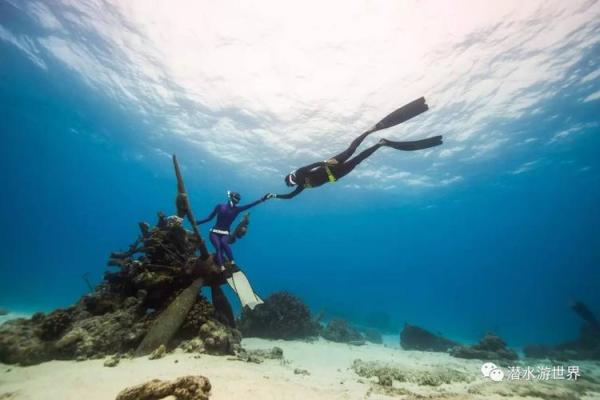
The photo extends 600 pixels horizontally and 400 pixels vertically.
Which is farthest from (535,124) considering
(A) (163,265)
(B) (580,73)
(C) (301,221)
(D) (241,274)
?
(C) (301,221)

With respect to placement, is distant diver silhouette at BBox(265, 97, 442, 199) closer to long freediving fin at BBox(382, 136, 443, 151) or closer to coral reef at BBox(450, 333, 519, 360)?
long freediving fin at BBox(382, 136, 443, 151)

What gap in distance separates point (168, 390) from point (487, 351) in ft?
45.4

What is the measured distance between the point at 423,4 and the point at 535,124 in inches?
633

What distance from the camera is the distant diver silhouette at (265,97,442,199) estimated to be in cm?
671

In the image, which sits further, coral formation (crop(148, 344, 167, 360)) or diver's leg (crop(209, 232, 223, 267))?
diver's leg (crop(209, 232, 223, 267))

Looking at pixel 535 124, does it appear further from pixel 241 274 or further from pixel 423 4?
pixel 241 274

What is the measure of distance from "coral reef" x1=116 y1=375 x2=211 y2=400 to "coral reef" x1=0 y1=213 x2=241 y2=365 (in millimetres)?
2754

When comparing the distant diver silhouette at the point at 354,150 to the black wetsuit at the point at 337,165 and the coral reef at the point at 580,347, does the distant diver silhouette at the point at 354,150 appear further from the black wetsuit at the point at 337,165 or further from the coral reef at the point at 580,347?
the coral reef at the point at 580,347

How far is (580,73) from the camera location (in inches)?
682

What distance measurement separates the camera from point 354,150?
22.7ft

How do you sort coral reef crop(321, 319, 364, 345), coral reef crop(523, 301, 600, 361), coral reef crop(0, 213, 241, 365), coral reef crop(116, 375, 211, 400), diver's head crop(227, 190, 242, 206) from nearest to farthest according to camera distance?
coral reef crop(116, 375, 211, 400), coral reef crop(0, 213, 241, 365), diver's head crop(227, 190, 242, 206), coral reef crop(321, 319, 364, 345), coral reef crop(523, 301, 600, 361)

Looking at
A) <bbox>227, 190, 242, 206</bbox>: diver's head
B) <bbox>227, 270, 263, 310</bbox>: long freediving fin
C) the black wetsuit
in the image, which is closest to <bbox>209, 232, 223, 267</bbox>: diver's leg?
<bbox>227, 270, 263, 310</bbox>: long freediving fin

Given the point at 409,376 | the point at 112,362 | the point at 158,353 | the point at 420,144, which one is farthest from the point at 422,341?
the point at 112,362

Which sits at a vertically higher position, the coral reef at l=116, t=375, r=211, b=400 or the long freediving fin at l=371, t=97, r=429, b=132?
the long freediving fin at l=371, t=97, r=429, b=132
